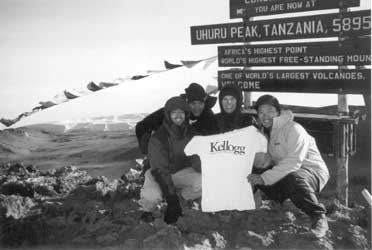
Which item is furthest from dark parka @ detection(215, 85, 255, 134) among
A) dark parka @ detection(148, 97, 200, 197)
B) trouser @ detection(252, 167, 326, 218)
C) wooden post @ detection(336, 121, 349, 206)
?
wooden post @ detection(336, 121, 349, 206)

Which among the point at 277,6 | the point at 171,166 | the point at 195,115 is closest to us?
the point at 171,166

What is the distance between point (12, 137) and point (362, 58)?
11.6ft

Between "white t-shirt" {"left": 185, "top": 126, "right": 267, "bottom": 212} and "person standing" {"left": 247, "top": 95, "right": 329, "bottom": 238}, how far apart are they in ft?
0.31

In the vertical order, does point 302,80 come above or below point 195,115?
above

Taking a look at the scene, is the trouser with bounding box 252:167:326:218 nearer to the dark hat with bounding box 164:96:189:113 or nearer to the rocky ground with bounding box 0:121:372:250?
the rocky ground with bounding box 0:121:372:250

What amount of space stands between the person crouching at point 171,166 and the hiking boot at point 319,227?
0.85m

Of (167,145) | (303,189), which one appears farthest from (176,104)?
(303,189)

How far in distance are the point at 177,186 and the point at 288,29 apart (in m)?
1.54

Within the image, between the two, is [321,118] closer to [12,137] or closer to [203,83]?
[203,83]

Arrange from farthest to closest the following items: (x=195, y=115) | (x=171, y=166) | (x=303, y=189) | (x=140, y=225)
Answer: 1. (x=195, y=115)
2. (x=171, y=166)
3. (x=140, y=225)
4. (x=303, y=189)

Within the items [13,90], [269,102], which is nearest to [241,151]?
[269,102]

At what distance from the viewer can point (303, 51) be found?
10.5 feet

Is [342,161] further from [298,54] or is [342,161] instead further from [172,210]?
[172,210]

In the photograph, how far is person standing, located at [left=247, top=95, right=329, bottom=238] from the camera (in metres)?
2.64
